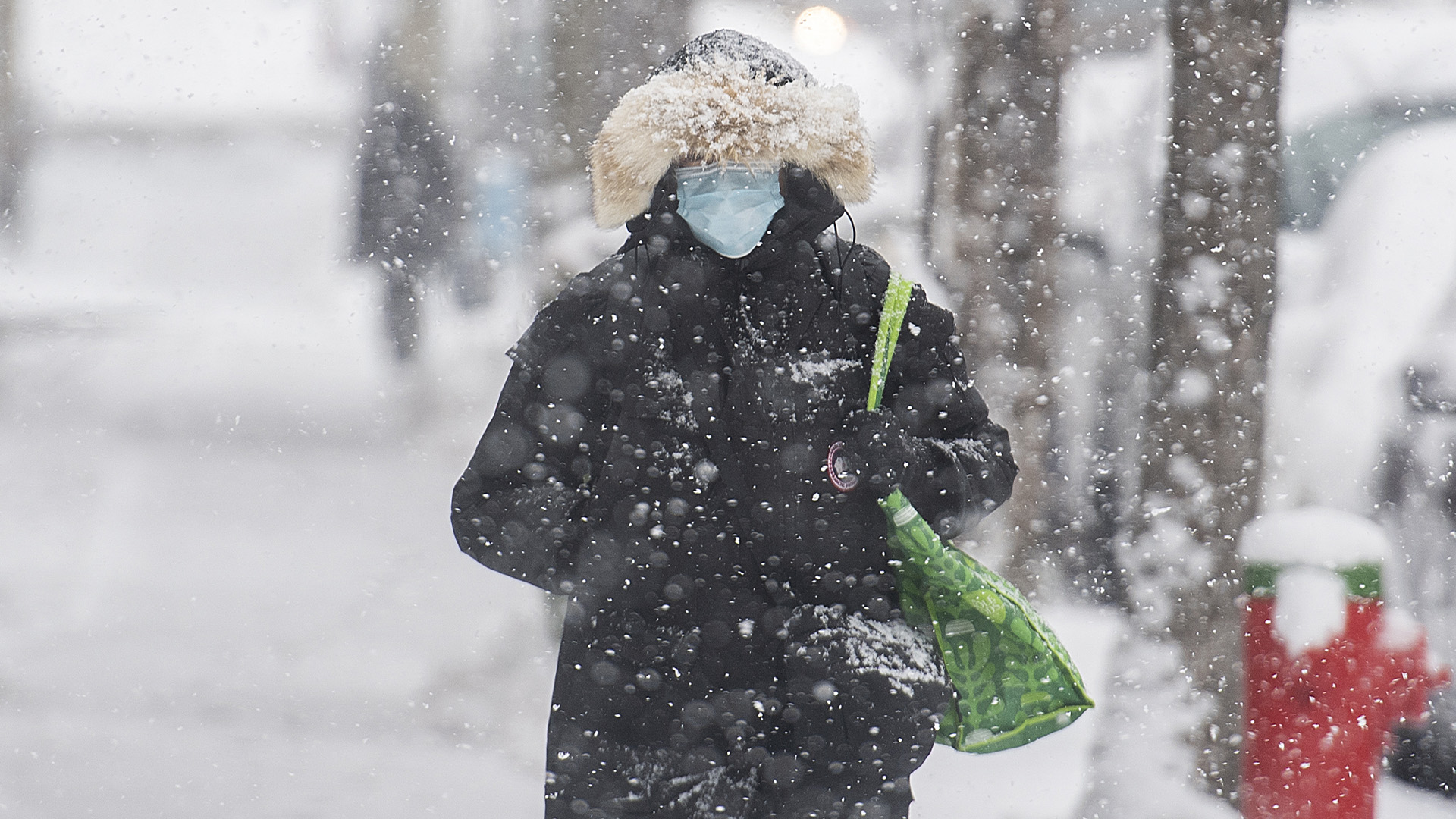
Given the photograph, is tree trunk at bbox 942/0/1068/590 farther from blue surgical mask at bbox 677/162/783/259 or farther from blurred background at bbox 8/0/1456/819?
blue surgical mask at bbox 677/162/783/259

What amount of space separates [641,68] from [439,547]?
81.6 inches

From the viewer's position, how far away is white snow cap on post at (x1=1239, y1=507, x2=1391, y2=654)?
2.46 metres

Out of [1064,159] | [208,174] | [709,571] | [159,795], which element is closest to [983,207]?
[1064,159]

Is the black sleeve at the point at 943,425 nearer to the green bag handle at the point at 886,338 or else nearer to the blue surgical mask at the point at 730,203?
the green bag handle at the point at 886,338

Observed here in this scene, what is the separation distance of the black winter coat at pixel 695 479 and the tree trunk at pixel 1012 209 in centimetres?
186

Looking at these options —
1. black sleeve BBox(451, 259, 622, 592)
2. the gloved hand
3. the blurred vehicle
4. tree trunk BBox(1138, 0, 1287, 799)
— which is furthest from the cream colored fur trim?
the blurred vehicle

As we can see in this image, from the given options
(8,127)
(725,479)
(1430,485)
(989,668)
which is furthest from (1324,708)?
(8,127)

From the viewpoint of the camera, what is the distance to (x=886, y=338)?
158 centimetres

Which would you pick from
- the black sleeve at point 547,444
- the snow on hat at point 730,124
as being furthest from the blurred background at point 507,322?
the black sleeve at point 547,444

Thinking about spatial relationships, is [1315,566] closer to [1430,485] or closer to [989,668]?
[989,668]

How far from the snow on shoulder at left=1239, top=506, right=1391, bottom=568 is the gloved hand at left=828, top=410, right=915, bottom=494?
5.02ft

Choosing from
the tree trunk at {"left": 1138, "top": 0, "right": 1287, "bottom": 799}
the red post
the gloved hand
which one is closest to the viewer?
the gloved hand

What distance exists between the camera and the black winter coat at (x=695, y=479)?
62.1 inches

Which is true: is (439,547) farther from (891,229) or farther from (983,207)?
(983,207)
